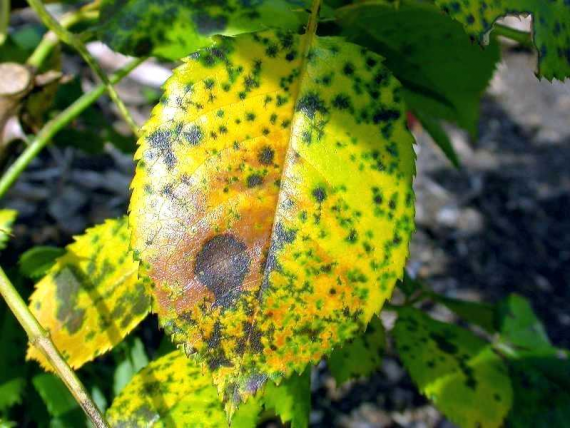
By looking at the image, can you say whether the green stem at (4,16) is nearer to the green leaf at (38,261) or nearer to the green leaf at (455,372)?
the green leaf at (38,261)

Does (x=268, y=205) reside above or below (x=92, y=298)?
above

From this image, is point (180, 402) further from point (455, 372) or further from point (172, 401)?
point (455, 372)

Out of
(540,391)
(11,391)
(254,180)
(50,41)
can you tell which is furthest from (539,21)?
(11,391)

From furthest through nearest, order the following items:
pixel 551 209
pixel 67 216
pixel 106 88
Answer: pixel 551 209 < pixel 67 216 < pixel 106 88

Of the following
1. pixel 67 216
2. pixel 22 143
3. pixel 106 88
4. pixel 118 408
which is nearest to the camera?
pixel 118 408

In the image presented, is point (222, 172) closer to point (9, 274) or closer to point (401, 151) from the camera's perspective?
point (401, 151)

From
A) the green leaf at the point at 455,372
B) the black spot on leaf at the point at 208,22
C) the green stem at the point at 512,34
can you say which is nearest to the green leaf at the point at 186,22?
the black spot on leaf at the point at 208,22

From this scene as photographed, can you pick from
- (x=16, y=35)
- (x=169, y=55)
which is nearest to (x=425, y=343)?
(x=169, y=55)
